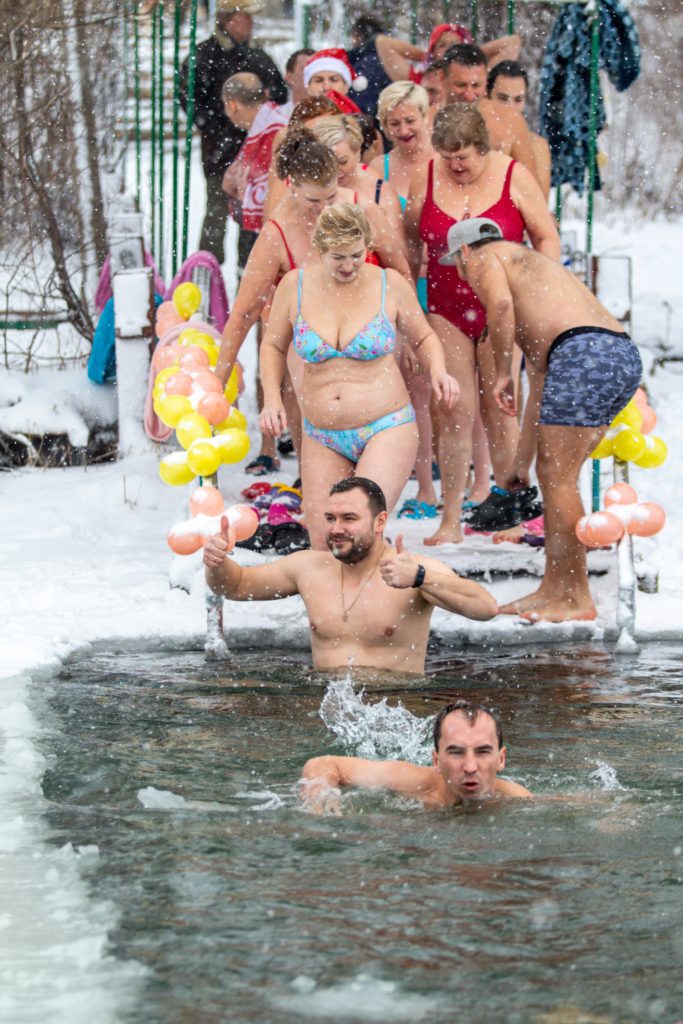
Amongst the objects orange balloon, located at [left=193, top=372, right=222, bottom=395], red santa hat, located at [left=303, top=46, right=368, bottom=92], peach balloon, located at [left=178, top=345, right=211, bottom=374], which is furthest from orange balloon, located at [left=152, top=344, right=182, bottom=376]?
red santa hat, located at [left=303, top=46, right=368, bottom=92]

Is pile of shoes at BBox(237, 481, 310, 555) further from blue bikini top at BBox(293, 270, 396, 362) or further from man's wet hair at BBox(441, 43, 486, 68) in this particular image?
man's wet hair at BBox(441, 43, 486, 68)

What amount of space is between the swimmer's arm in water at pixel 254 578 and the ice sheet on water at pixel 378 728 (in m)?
0.59

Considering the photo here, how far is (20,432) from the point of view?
33.1 feet

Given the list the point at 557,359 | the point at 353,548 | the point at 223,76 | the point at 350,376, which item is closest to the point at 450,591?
the point at 353,548

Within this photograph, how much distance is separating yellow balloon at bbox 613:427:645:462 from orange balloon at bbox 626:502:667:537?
0.38 meters

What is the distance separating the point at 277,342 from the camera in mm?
6773

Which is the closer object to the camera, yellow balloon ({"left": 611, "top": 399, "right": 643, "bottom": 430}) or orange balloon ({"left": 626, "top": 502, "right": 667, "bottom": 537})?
orange balloon ({"left": 626, "top": 502, "right": 667, "bottom": 537})

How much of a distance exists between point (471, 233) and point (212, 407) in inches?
51.6

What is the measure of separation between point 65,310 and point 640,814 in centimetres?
736

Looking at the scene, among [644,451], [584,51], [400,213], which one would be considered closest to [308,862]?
[644,451]

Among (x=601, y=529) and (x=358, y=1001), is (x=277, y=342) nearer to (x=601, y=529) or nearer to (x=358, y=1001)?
(x=601, y=529)

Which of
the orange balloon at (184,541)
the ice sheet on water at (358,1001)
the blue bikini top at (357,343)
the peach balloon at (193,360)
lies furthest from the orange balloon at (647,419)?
the ice sheet on water at (358,1001)

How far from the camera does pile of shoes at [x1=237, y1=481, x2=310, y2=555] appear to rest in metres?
7.39

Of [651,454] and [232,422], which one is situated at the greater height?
[232,422]
